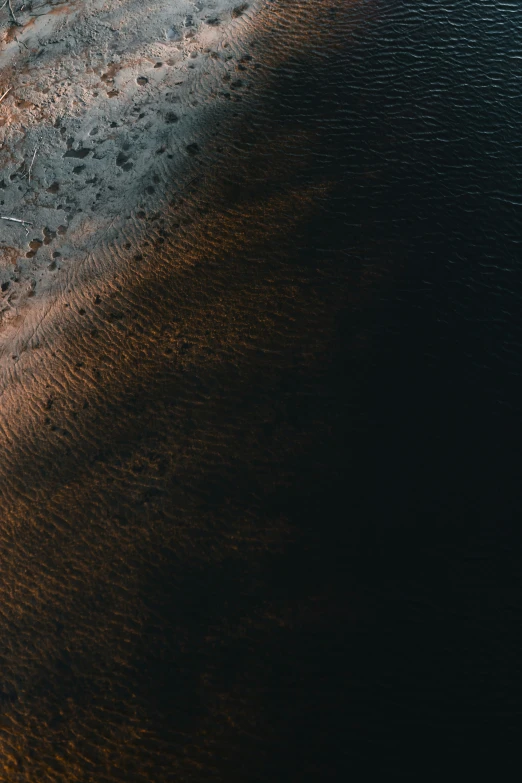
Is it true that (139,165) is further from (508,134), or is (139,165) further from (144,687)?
(144,687)

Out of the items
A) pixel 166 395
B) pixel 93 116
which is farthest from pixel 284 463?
pixel 93 116

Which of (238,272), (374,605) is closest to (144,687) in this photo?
(374,605)

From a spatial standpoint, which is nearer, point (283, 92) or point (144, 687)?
point (144, 687)

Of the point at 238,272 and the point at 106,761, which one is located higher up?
the point at 238,272

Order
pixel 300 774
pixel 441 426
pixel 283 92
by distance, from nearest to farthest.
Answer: pixel 300 774 < pixel 441 426 < pixel 283 92

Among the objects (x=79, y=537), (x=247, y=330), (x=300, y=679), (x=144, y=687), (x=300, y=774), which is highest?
(x=247, y=330)
